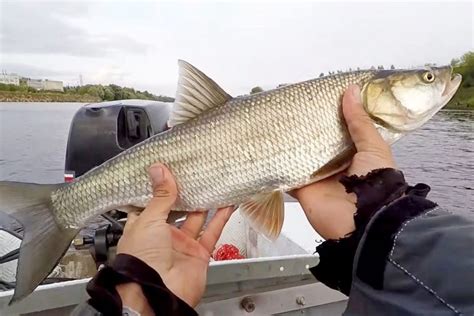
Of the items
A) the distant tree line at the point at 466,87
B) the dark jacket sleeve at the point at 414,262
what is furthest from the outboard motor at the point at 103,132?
the distant tree line at the point at 466,87

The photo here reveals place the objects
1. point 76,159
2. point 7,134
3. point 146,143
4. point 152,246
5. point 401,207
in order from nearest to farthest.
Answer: point 401,207 < point 152,246 < point 146,143 < point 76,159 < point 7,134

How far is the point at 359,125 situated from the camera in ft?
6.54

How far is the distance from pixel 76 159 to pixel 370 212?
11.8 ft

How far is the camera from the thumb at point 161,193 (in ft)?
6.27

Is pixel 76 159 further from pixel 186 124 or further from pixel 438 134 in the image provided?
pixel 438 134

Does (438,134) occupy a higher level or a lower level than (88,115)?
lower

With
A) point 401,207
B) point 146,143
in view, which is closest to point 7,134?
point 146,143

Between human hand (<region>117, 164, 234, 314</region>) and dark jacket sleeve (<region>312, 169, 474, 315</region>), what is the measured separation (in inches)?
30.7

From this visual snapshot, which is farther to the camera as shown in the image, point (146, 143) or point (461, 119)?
point (461, 119)

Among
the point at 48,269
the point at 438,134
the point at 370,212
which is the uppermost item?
the point at 370,212

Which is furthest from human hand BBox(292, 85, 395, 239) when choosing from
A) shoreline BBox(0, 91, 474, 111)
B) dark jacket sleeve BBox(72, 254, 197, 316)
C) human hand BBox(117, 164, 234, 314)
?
shoreline BBox(0, 91, 474, 111)

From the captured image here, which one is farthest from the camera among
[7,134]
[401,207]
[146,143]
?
[7,134]

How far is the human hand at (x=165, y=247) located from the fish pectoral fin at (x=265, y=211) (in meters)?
0.24

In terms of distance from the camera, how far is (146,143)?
2.18m
